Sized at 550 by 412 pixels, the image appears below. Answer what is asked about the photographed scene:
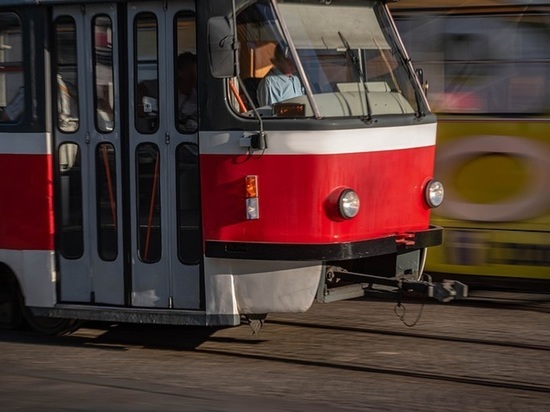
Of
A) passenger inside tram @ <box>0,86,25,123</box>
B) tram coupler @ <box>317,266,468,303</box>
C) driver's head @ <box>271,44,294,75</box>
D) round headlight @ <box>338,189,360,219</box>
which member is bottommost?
tram coupler @ <box>317,266,468,303</box>

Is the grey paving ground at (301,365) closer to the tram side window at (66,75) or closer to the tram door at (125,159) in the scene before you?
the tram door at (125,159)

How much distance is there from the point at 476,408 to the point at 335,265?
2013mm

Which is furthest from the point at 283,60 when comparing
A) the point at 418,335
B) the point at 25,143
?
the point at 418,335

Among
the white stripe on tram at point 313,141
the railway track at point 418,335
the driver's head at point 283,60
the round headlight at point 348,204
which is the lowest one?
the railway track at point 418,335

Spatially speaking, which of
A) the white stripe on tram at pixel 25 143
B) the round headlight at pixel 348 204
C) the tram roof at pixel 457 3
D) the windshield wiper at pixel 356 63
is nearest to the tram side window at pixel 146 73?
the white stripe on tram at pixel 25 143

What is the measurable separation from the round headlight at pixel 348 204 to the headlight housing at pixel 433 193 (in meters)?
0.97

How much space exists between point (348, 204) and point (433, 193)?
1157mm

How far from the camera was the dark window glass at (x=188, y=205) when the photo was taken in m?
8.35

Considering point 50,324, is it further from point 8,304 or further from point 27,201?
point 27,201

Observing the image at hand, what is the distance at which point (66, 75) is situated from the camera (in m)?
8.78

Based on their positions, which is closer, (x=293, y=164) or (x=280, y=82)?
(x=293, y=164)

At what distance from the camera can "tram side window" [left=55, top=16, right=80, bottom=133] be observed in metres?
8.73

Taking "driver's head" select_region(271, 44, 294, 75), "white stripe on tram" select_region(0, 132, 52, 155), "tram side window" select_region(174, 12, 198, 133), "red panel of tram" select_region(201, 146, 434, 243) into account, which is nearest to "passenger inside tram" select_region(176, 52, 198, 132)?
"tram side window" select_region(174, 12, 198, 133)

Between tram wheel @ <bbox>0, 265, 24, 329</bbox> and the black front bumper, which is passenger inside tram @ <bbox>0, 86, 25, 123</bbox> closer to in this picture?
tram wheel @ <bbox>0, 265, 24, 329</bbox>
